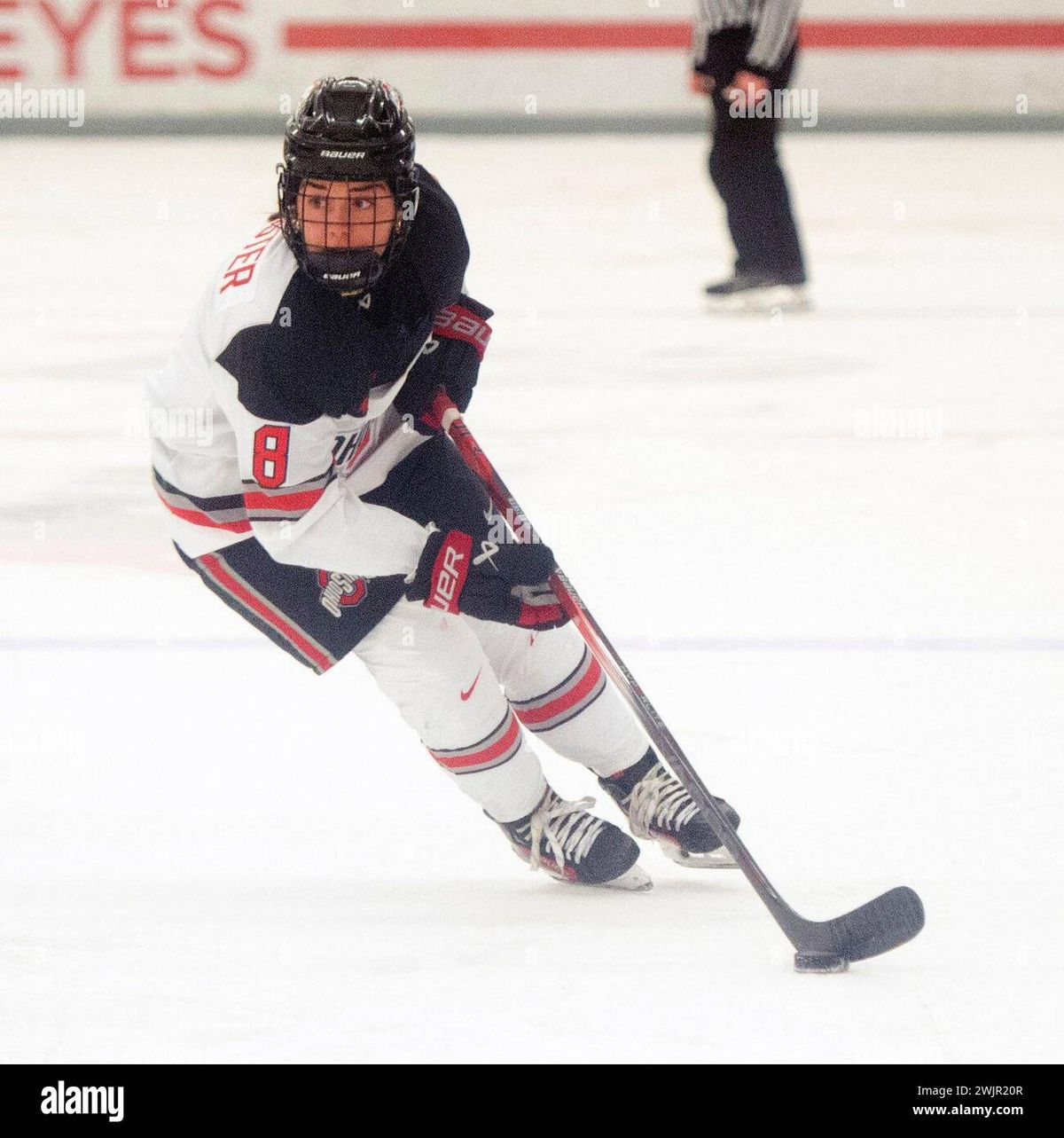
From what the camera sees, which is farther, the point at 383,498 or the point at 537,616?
the point at 383,498

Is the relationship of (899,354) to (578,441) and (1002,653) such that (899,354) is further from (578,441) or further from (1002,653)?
(1002,653)

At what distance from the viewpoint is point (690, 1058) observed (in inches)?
75.6

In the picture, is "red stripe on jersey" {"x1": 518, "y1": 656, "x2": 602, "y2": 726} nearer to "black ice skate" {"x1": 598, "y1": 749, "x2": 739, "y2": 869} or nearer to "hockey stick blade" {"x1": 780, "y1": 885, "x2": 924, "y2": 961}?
"black ice skate" {"x1": 598, "y1": 749, "x2": 739, "y2": 869}

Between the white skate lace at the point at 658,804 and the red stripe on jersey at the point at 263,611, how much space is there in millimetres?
421

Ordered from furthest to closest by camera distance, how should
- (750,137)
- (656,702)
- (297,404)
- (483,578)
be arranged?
(750,137)
(656,702)
(483,578)
(297,404)

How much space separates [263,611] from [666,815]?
54cm

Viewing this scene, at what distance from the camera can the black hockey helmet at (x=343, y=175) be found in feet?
6.90

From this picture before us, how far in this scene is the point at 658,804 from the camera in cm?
246
